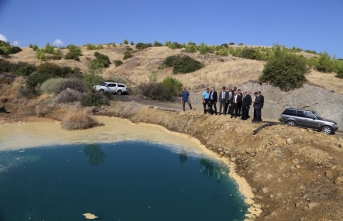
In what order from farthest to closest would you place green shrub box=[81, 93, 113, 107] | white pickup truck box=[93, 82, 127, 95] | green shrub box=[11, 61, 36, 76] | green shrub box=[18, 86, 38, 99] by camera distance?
green shrub box=[11, 61, 36, 76]
white pickup truck box=[93, 82, 127, 95]
green shrub box=[18, 86, 38, 99]
green shrub box=[81, 93, 113, 107]

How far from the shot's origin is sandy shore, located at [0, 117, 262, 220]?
16.3 metres

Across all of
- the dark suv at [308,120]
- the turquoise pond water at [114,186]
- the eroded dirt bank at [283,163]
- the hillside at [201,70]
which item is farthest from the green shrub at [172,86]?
the turquoise pond water at [114,186]

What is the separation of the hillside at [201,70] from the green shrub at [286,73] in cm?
141

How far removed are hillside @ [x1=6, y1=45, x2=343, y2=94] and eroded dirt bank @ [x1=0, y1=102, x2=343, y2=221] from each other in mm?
14964

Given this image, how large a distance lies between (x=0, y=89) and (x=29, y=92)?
452 cm

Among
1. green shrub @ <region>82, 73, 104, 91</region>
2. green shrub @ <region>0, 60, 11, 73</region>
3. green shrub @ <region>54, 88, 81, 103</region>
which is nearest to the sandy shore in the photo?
green shrub @ <region>54, 88, 81, 103</region>

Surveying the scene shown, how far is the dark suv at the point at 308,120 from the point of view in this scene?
651 inches

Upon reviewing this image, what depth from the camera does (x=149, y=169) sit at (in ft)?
42.2

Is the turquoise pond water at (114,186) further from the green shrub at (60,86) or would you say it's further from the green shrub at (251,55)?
the green shrub at (251,55)

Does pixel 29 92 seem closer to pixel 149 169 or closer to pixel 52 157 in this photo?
pixel 52 157

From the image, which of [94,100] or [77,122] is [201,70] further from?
[77,122]

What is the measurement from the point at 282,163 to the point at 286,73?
17.6 metres

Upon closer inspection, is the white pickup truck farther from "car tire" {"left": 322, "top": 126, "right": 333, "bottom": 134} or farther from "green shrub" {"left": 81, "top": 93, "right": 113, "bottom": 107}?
"car tire" {"left": 322, "top": 126, "right": 333, "bottom": 134}

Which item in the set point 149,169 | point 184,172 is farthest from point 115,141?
point 184,172
